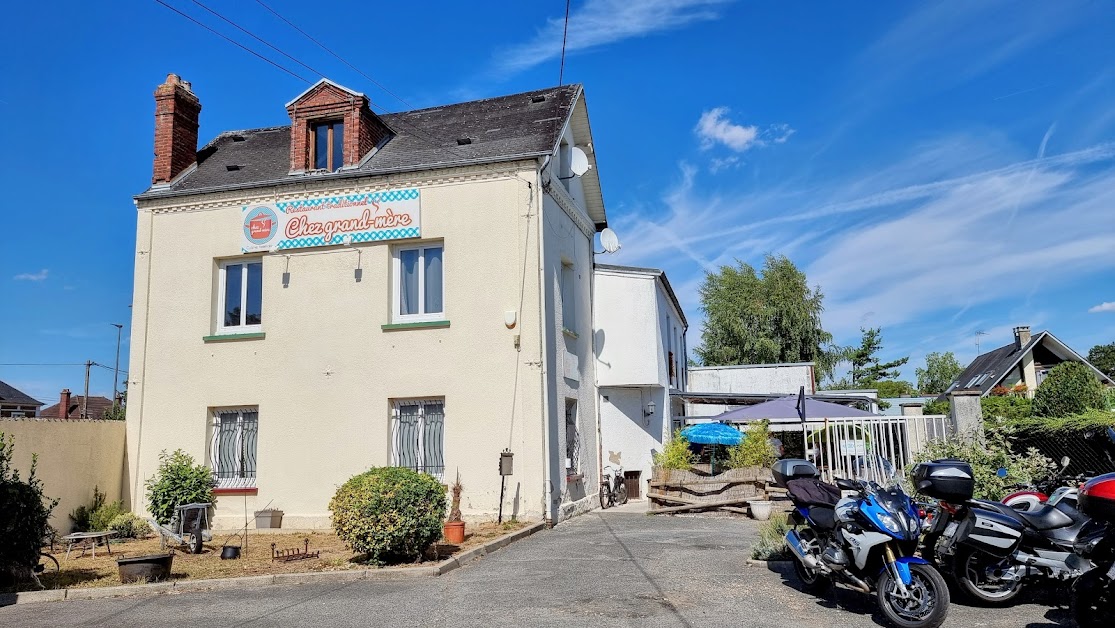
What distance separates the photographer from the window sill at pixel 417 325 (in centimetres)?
1384

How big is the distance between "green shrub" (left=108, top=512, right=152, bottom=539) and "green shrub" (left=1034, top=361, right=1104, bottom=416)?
57.1 feet

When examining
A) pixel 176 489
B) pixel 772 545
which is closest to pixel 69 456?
pixel 176 489

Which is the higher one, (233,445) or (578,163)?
(578,163)

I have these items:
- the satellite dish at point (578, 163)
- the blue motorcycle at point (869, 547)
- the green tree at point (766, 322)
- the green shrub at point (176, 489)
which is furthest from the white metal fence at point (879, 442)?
the green tree at point (766, 322)

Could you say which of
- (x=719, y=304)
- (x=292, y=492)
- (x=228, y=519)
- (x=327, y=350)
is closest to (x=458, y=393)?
(x=327, y=350)

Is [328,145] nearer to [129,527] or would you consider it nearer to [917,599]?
[129,527]

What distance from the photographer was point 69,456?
13562 millimetres

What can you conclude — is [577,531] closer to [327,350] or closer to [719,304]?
[327,350]

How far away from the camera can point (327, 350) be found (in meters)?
14.3

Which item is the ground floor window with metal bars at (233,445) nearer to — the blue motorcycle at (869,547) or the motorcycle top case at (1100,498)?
the blue motorcycle at (869,547)

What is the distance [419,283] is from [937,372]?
72503 mm

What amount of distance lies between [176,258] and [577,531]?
31.5 ft

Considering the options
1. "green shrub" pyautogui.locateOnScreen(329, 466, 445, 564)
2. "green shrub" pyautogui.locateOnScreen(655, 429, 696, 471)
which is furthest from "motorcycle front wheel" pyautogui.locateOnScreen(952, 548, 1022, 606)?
"green shrub" pyautogui.locateOnScreen(655, 429, 696, 471)

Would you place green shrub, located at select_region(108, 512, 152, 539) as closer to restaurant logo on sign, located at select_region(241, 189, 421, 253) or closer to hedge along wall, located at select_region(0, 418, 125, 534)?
hedge along wall, located at select_region(0, 418, 125, 534)
